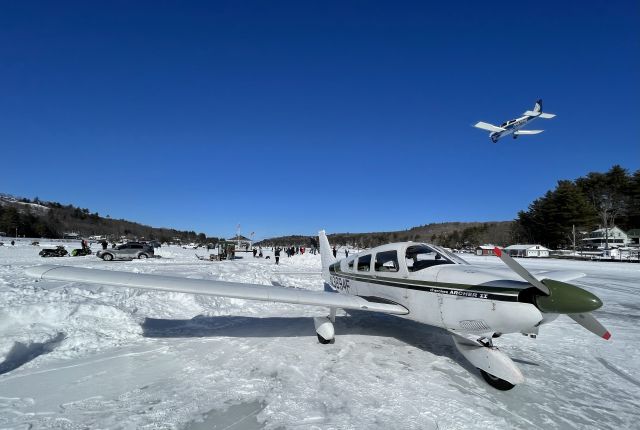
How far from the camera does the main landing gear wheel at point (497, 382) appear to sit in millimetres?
4762

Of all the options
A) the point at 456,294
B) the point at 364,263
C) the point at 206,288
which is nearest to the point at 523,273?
the point at 456,294

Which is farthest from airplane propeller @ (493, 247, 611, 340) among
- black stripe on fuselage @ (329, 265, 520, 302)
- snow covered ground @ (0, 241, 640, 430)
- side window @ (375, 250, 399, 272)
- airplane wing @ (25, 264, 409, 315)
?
side window @ (375, 250, 399, 272)

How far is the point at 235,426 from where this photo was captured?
11.9ft

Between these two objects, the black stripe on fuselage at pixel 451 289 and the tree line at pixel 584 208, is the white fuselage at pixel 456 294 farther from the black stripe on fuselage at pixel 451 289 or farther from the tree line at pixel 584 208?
the tree line at pixel 584 208

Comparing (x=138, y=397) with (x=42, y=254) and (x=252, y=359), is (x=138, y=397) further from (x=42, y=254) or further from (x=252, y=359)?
(x=42, y=254)

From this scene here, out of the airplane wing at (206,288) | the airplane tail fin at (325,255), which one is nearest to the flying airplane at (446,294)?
the airplane wing at (206,288)

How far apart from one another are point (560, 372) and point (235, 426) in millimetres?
5136

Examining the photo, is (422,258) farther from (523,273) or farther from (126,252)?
(126,252)

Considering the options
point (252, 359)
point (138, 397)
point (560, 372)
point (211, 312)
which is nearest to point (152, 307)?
point (211, 312)

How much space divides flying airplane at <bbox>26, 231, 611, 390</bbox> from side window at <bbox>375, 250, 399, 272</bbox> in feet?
0.07

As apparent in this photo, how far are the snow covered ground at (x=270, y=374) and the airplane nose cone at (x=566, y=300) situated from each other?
123 cm

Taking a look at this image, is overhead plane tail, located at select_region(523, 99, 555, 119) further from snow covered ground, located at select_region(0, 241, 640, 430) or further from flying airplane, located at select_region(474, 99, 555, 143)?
snow covered ground, located at select_region(0, 241, 640, 430)

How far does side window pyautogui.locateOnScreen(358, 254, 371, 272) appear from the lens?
7771 millimetres

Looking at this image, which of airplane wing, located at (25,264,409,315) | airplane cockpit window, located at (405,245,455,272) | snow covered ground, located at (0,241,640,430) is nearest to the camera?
snow covered ground, located at (0,241,640,430)
